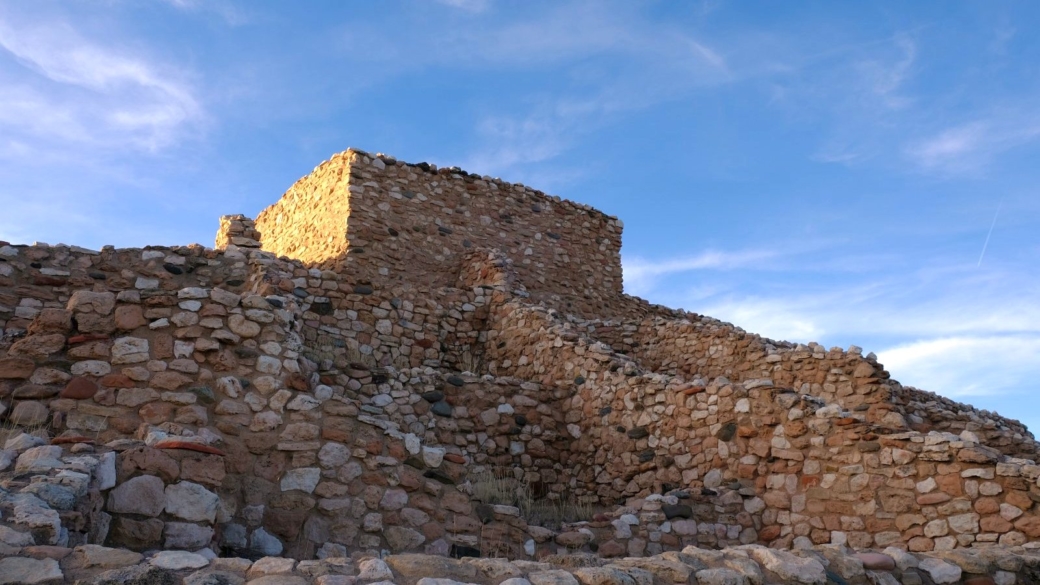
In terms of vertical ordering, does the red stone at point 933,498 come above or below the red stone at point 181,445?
below

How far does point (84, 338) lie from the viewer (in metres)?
7.00

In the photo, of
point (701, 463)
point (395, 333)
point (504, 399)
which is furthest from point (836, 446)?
point (395, 333)

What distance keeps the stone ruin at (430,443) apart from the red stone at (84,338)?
1 centimetres

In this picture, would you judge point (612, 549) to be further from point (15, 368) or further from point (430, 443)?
point (15, 368)

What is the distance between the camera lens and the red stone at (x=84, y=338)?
6.97m

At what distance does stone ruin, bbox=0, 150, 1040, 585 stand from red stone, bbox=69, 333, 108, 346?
14mm

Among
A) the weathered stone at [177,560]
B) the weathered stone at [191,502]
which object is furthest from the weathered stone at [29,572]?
the weathered stone at [191,502]

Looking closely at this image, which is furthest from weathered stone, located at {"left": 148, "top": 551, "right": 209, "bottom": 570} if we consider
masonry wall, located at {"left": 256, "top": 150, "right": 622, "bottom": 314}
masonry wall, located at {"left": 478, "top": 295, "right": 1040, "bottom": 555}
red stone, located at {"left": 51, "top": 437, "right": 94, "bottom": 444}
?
masonry wall, located at {"left": 256, "top": 150, "right": 622, "bottom": 314}

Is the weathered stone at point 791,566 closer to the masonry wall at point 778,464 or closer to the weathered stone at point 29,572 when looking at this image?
the masonry wall at point 778,464

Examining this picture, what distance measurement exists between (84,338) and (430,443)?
4.07 meters

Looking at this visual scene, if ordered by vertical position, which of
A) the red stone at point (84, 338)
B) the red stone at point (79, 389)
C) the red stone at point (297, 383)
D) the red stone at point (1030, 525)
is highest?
the red stone at point (84, 338)

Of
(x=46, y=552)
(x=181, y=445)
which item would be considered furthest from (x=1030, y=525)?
(x=46, y=552)

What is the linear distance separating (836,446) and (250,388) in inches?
214

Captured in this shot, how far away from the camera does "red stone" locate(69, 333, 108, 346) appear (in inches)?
275
